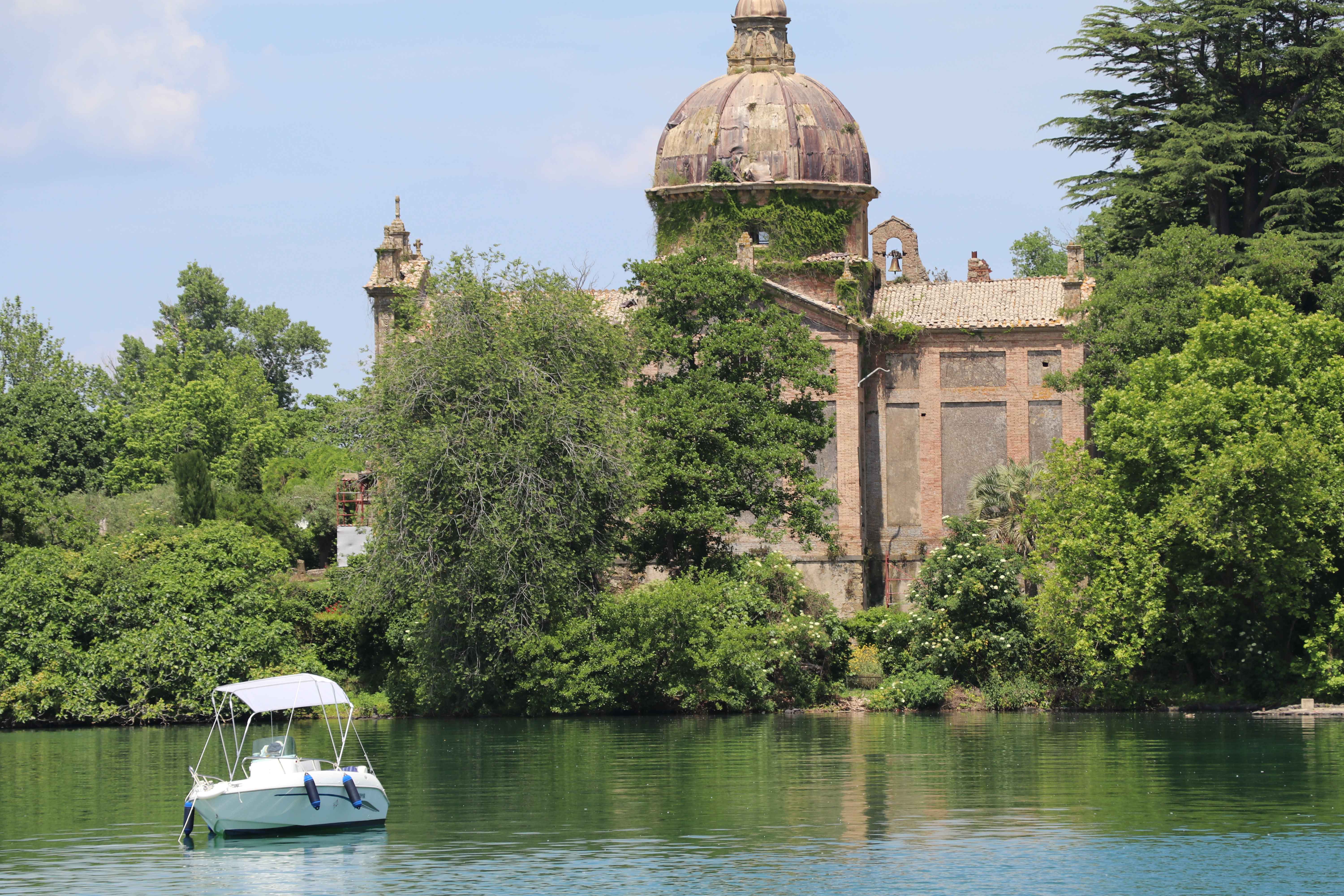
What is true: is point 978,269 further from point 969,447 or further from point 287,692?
point 287,692

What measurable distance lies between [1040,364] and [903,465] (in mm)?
4716

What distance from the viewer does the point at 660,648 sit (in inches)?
1649

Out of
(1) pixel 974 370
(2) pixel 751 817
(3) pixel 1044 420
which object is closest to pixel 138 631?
(2) pixel 751 817

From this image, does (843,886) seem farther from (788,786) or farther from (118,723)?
(118,723)

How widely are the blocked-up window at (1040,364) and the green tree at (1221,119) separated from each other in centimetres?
398

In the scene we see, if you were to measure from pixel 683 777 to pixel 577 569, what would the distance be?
38.1 ft

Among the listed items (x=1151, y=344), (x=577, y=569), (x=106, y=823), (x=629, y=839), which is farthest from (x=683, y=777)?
(x=1151, y=344)

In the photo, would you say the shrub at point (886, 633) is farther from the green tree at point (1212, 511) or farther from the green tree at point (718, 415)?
the green tree at point (1212, 511)

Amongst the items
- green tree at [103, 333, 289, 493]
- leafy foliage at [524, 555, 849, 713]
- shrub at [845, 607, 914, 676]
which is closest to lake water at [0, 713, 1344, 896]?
leafy foliage at [524, 555, 849, 713]

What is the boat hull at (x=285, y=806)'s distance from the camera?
2536 cm

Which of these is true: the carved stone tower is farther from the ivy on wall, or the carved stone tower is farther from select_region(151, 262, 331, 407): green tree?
select_region(151, 262, 331, 407): green tree

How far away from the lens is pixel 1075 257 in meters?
56.0

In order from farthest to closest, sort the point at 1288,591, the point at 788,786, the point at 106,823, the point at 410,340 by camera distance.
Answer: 1. the point at 410,340
2. the point at 1288,591
3. the point at 788,786
4. the point at 106,823

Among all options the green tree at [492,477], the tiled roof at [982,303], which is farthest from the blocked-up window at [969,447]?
the green tree at [492,477]
